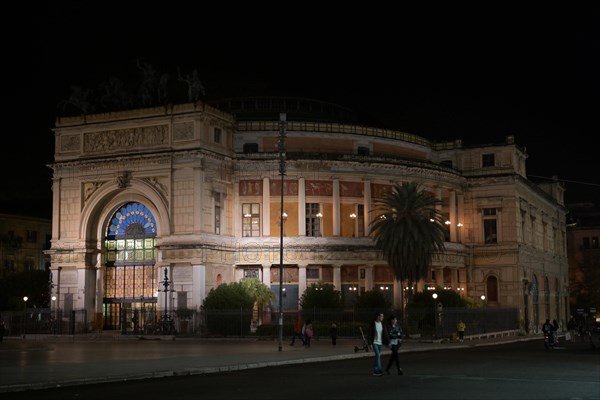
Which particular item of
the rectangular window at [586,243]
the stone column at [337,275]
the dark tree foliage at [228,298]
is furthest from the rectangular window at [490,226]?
the rectangular window at [586,243]

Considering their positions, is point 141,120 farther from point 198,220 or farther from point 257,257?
point 257,257

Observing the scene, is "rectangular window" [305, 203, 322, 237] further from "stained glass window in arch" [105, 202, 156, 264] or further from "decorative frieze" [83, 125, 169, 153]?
"decorative frieze" [83, 125, 169, 153]

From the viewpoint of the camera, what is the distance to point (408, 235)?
60156 mm

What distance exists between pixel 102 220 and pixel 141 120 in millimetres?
9472

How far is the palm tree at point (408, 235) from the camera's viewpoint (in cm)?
6019

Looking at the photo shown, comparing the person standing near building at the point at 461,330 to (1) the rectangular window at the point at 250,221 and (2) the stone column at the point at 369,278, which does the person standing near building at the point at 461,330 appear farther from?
(1) the rectangular window at the point at 250,221

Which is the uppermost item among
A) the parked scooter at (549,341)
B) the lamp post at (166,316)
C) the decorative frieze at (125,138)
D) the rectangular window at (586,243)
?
the decorative frieze at (125,138)

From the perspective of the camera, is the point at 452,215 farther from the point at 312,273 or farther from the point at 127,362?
the point at 127,362

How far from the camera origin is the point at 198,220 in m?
65.6

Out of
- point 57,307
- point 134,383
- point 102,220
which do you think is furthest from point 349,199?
point 134,383

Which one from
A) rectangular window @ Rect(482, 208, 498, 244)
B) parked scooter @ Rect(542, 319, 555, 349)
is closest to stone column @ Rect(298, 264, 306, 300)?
rectangular window @ Rect(482, 208, 498, 244)

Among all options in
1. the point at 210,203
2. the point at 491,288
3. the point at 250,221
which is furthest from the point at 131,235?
the point at 491,288

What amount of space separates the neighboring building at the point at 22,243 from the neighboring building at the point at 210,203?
104ft

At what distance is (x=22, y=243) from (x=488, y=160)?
187 feet
